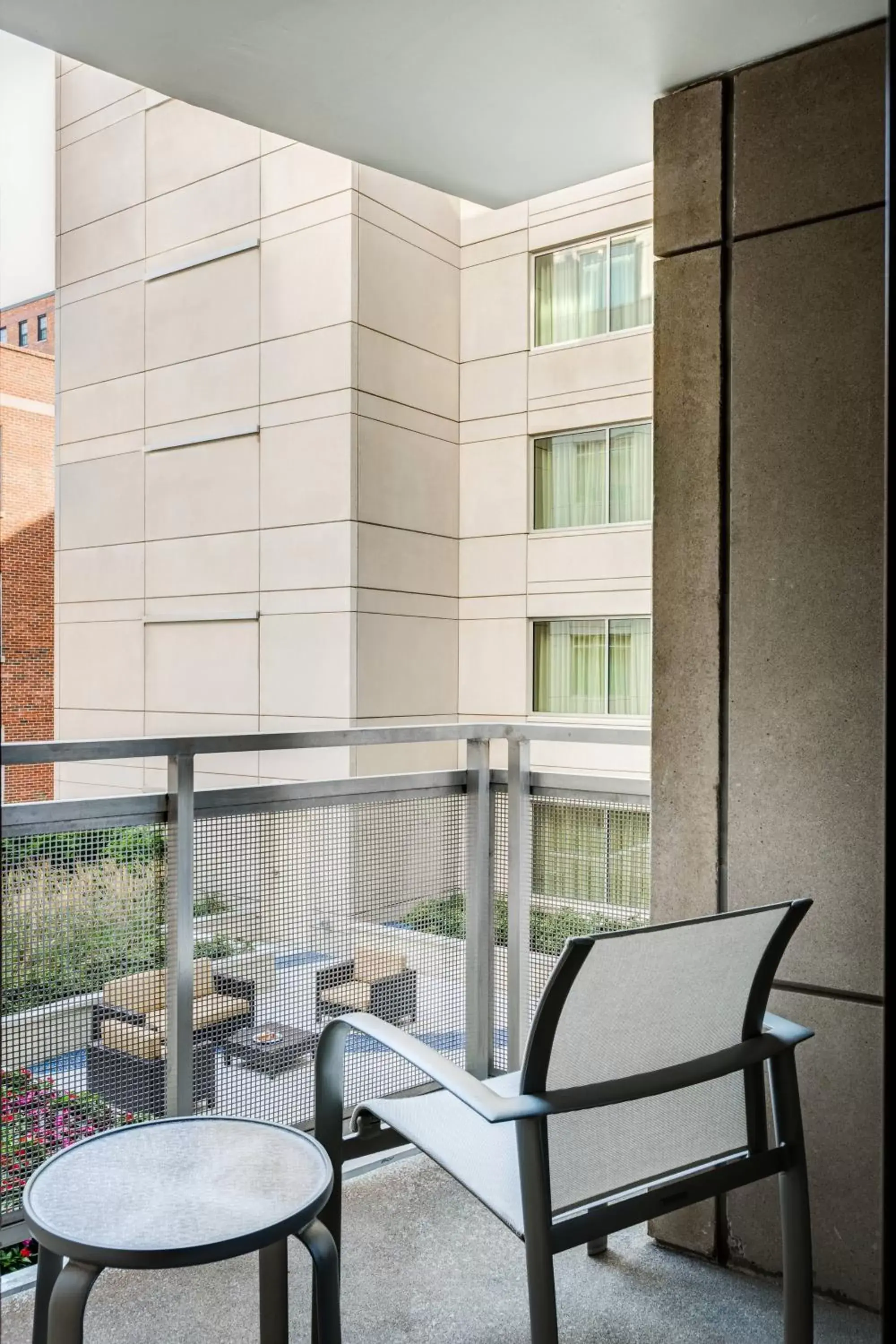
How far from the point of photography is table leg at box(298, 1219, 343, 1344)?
5.00 ft

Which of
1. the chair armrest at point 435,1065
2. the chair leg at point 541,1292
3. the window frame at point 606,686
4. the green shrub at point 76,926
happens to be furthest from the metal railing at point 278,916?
the window frame at point 606,686

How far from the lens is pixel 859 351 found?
221 centimetres

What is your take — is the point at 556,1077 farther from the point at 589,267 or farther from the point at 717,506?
the point at 589,267

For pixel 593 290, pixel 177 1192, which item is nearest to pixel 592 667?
pixel 593 290

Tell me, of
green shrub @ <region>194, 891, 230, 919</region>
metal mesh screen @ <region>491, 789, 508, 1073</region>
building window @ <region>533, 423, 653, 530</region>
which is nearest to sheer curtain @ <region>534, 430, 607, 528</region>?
building window @ <region>533, 423, 653, 530</region>

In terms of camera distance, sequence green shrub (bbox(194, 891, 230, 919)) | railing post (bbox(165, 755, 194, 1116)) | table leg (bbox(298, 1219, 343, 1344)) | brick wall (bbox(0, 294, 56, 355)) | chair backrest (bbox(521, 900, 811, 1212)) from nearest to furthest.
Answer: table leg (bbox(298, 1219, 343, 1344)), chair backrest (bbox(521, 900, 811, 1212)), railing post (bbox(165, 755, 194, 1116)), green shrub (bbox(194, 891, 230, 919)), brick wall (bbox(0, 294, 56, 355))

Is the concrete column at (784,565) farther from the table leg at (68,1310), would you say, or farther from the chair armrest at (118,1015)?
the table leg at (68,1310)

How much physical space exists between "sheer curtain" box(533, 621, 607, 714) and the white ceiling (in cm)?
886

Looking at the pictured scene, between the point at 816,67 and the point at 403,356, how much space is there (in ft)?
31.9

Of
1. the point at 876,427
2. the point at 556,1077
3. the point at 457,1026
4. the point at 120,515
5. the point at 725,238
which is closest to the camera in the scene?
the point at 556,1077

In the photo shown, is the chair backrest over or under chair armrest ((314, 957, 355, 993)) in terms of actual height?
over

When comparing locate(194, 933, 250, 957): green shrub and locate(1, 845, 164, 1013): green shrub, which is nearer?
locate(1, 845, 164, 1013): green shrub

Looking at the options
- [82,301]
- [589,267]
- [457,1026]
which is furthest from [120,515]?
[457,1026]

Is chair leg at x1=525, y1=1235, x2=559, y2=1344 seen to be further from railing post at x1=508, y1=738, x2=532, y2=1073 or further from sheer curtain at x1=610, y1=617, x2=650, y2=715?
sheer curtain at x1=610, y1=617, x2=650, y2=715
